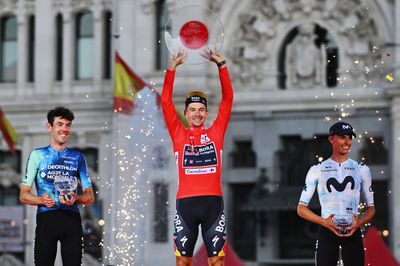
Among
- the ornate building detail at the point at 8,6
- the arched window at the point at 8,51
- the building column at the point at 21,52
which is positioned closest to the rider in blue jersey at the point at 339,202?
the building column at the point at 21,52

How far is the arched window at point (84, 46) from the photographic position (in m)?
39.0

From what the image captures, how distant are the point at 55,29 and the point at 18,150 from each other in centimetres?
403

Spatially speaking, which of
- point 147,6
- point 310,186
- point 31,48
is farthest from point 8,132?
point 310,186

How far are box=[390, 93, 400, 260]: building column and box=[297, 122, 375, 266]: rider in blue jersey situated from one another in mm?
23624

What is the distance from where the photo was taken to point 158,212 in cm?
3569

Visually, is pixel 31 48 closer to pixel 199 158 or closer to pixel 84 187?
pixel 84 187

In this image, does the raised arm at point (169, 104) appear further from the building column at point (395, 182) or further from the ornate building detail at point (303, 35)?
the ornate building detail at point (303, 35)

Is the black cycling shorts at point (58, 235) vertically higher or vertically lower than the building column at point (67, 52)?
lower

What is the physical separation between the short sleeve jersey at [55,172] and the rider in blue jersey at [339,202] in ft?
6.43

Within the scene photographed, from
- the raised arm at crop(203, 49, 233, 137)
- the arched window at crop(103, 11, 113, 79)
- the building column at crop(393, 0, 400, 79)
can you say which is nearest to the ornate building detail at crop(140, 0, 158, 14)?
the arched window at crop(103, 11, 113, 79)

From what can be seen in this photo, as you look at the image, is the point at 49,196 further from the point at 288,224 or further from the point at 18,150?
the point at 18,150

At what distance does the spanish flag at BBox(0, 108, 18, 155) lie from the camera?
35.8m

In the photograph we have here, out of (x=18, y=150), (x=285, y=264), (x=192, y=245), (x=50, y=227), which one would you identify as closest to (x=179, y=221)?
(x=192, y=245)

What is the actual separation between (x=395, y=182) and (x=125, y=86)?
7.84 meters
